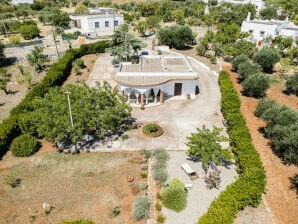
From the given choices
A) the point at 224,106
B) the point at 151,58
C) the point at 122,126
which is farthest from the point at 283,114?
the point at 151,58

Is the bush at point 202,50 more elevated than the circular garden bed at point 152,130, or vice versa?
the bush at point 202,50

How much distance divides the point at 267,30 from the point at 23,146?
57.7 meters

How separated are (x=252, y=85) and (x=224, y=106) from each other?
23.7ft

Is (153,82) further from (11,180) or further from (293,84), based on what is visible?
(293,84)

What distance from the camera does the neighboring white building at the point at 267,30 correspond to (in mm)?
Answer: 56250

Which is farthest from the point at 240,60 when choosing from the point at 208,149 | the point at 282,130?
the point at 208,149

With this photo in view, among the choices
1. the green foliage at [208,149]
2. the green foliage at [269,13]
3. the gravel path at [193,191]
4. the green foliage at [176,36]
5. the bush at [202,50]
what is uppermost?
the green foliage at [269,13]

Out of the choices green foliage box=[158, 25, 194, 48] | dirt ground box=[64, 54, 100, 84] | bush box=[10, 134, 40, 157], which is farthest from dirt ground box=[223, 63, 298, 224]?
green foliage box=[158, 25, 194, 48]

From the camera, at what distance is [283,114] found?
81.9 ft

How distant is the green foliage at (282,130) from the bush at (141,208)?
13.4 meters

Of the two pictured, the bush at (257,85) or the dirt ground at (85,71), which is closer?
the bush at (257,85)

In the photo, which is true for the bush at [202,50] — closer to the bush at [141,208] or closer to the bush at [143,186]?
the bush at [143,186]

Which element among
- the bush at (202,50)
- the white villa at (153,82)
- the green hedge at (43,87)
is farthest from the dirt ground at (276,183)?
the bush at (202,50)

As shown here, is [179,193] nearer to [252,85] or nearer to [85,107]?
[85,107]
